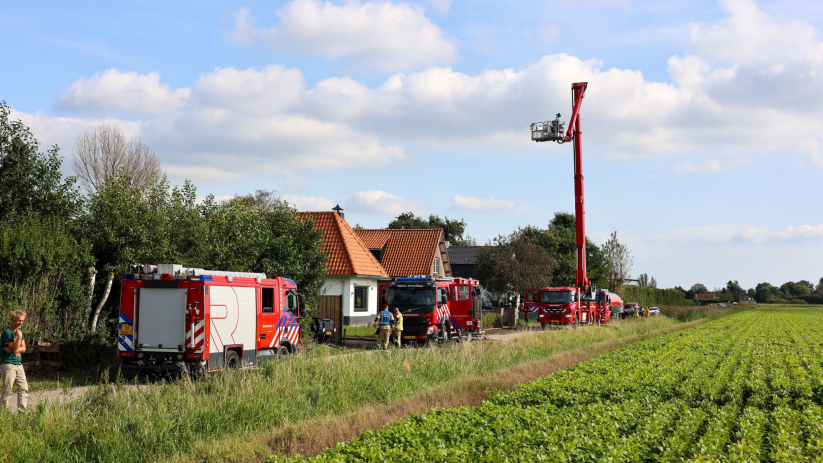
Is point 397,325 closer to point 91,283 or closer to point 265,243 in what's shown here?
point 265,243

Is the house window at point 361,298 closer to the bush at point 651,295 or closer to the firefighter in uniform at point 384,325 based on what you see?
the firefighter in uniform at point 384,325

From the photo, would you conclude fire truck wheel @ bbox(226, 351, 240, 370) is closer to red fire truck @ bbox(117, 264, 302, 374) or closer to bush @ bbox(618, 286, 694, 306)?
red fire truck @ bbox(117, 264, 302, 374)

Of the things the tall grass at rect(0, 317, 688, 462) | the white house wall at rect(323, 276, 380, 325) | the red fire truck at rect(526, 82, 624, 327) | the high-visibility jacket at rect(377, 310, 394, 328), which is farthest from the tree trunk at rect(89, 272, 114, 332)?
the red fire truck at rect(526, 82, 624, 327)

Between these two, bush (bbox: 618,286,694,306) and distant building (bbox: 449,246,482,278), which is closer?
distant building (bbox: 449,246,482,278)

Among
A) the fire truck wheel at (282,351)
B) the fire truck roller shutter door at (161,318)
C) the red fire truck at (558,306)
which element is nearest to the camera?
the fire truck roller shutter door at (161,318)

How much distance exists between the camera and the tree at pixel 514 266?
46.9m

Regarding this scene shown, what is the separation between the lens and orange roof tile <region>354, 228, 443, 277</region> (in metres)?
46.2

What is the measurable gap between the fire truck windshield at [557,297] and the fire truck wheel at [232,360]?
2300 cm

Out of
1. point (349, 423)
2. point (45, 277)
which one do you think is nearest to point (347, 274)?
point (45, 277)

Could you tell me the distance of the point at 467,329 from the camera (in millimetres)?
27672

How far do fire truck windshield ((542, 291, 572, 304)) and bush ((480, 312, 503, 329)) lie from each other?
12.2 feet

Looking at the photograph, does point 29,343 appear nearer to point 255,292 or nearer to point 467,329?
point 255,292

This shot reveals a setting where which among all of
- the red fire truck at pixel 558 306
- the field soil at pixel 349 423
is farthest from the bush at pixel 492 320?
the field soil at pixel 349 423

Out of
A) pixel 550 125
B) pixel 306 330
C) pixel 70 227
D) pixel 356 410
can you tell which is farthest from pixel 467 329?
pixel 356 410
